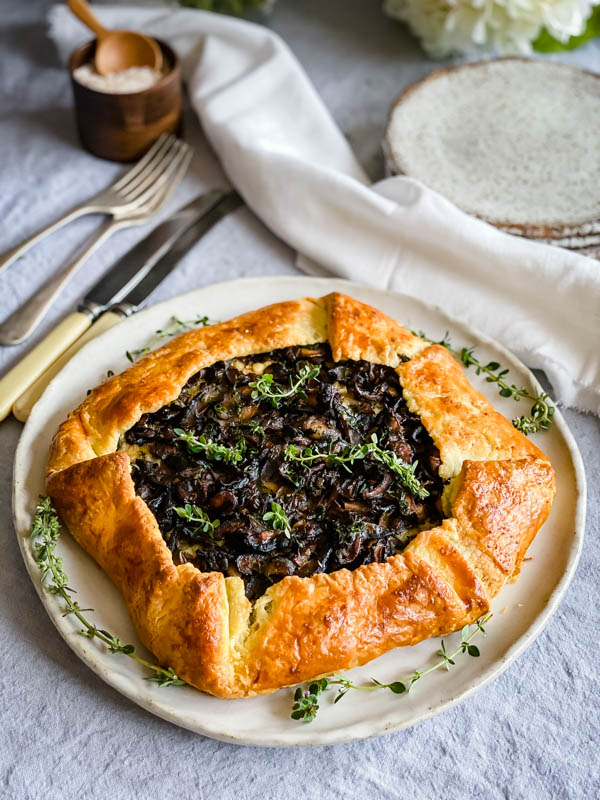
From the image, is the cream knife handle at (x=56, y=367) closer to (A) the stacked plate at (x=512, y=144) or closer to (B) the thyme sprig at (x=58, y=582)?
(B) the thyme sprig at (x=58, y=582)

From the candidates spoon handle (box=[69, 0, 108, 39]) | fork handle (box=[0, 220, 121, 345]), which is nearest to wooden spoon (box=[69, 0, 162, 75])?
spoon handle (box=[69, 0, 108, 39])

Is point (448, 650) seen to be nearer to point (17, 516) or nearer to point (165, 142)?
point (17, 516)

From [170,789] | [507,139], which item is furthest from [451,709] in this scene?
[507,139]

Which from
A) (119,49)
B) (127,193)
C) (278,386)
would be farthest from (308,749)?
(119,49)

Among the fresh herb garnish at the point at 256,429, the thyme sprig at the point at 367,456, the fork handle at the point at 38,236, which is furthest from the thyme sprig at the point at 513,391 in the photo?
the fork handle at the point at 38,236

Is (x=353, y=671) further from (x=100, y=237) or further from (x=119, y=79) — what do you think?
(x=119, y=79)
